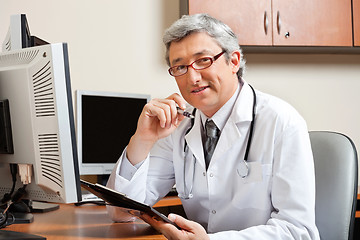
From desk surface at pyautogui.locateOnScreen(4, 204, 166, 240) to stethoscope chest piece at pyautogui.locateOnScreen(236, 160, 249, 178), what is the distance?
0.33m

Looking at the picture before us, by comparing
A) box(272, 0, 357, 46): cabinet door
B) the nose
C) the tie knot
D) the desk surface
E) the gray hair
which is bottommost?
the desk surface

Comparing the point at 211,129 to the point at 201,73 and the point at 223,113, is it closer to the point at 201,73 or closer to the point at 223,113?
the point at 223,113

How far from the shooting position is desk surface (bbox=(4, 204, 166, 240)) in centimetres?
130

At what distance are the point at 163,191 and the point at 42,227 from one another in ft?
1.75

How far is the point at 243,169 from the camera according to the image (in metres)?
1.50

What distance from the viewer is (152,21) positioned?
2.70 metres

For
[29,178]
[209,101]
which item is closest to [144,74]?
[209,101]

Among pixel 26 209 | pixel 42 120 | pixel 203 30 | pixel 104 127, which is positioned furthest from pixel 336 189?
pixel 104 127

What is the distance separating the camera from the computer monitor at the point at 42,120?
108cm

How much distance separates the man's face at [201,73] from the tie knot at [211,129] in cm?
8

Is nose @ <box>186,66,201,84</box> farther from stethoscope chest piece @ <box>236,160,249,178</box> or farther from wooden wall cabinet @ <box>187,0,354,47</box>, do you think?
wooden wall cabinet @ <box>187,0,354,47</box>

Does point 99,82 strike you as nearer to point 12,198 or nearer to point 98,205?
point 98,205

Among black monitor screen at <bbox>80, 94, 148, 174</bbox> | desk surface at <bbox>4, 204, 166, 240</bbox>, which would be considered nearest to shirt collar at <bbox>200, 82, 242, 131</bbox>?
desk surface at <bbox>4, 204, 166, 240</bbox>

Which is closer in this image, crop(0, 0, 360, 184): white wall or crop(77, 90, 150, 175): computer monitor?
crop(77, 90, 150, 175): computer monitor
